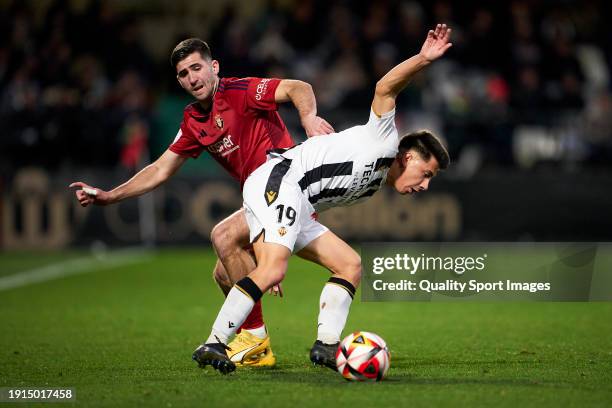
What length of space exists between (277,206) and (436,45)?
4.72 feet

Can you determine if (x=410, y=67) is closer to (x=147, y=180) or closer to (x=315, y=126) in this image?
A: (x=315, y=126)

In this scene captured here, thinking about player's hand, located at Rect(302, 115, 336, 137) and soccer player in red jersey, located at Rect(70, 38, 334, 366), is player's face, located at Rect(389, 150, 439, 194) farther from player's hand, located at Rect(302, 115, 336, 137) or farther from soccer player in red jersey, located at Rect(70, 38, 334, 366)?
soccer player in red jersey, located at Rect(70, 38, 334, 366)

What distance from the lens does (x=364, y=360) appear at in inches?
258

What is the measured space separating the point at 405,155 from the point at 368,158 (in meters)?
0.36

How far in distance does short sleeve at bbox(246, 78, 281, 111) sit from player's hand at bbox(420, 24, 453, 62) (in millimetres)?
1275

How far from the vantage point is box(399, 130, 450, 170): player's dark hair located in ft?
23.6

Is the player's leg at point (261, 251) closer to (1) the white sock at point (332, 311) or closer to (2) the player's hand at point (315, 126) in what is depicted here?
(2) the player's hand at point (315, 126)

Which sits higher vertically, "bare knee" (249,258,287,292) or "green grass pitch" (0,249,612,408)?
"bare knee" (249,258,287,292)

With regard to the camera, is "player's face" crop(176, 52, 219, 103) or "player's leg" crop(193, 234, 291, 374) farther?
"player's face" crop(176, 52, 219, 103)

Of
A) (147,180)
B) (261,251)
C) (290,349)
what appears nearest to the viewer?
(261,251)

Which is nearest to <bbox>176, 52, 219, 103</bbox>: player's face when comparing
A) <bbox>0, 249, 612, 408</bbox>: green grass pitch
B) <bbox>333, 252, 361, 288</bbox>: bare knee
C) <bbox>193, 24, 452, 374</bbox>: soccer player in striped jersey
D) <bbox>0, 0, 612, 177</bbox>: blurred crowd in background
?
<bbox>193, 24, 452, 374</bbox>: soccer player in striped jersey

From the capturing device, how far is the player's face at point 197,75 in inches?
289

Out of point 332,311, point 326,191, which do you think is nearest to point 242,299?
point 332,311

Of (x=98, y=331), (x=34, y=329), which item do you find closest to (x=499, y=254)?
(x=98, y=331)
